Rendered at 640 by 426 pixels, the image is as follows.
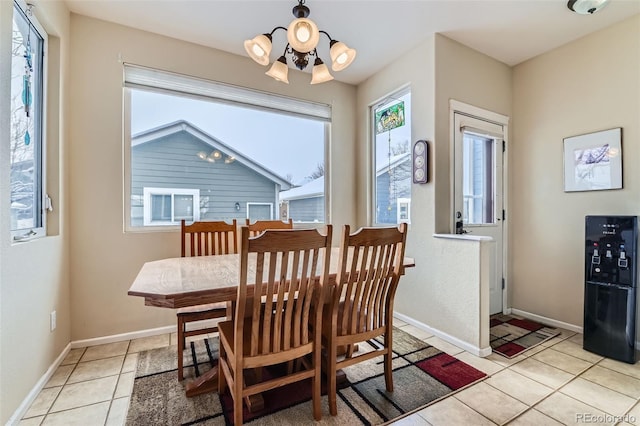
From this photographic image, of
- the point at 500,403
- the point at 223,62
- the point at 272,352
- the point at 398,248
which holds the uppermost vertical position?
the point at 223,62

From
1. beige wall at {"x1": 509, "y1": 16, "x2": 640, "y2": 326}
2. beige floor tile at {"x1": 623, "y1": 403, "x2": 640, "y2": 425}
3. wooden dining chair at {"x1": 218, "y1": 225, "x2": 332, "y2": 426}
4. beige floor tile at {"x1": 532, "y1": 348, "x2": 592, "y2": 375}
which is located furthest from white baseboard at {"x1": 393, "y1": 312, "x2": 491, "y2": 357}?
wooden dining chair at {"x1": 218, "y1": 225, "x2": 332, "y2": 426}

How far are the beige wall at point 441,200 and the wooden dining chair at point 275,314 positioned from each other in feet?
4.79

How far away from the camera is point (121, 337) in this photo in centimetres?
249

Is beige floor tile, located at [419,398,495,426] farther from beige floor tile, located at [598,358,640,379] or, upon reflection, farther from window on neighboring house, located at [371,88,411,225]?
window on neighboring house, located at [371,88,411,225]

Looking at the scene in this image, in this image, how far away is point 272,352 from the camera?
1.41m

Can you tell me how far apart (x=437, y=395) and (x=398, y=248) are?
0.94 metres

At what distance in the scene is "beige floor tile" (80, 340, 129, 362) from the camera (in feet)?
7.29

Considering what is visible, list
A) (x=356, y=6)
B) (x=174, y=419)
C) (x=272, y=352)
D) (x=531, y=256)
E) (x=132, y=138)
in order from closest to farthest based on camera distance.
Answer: (x=272, y=352), (x=174, y=419), (x=356, y=6), (x=132, y=138), (x=531, y=256)

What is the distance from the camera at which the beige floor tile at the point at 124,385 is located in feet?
5.78

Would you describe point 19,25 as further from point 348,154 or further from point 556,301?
point 556,301

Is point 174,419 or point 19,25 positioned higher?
point 19,25

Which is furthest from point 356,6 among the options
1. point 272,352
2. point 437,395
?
point 437,395

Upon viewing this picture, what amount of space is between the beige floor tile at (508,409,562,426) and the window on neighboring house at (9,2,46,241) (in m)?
2.98

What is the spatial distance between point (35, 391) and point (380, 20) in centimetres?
362
